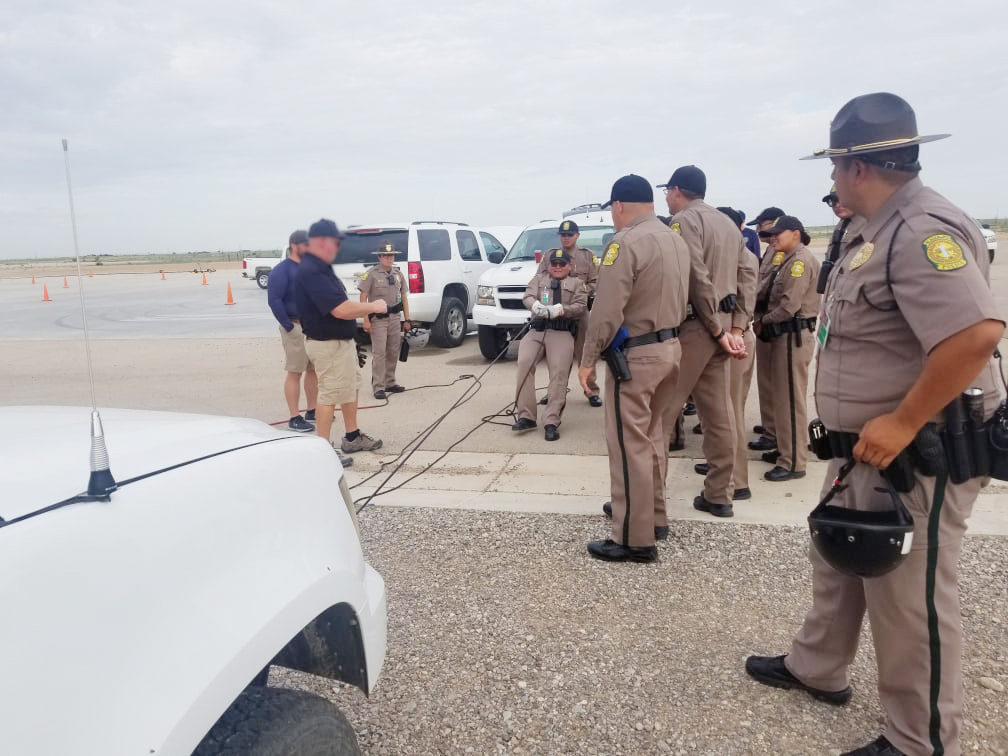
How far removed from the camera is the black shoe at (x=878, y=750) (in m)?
2.35

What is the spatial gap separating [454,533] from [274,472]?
9.05 ft

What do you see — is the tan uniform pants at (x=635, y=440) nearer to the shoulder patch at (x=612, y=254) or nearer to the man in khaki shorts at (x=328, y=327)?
the shoulder patch at (x=612, y=254)

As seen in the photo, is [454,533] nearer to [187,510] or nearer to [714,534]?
[714,534]

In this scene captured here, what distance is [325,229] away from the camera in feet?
16.9

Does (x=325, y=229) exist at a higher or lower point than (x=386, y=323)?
higher

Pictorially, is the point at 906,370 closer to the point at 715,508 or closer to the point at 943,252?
the point at 943,252

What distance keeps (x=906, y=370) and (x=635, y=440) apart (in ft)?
5.71

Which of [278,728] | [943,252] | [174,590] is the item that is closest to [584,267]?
[943,252]

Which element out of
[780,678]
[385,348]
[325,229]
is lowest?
[780,678]

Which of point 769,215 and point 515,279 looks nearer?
point 769,215

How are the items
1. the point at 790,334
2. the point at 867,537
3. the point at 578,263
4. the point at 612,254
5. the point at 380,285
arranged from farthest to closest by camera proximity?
the point at 380,285 → the point at 578,263 → the point at 790,334 → the point at 612,254 → the point at 867,537

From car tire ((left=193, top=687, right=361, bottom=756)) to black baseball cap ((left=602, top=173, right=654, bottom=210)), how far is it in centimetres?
302

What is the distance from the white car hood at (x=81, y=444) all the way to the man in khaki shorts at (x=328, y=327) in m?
3.44

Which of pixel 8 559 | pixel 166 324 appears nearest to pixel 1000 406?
pixel 8 559
